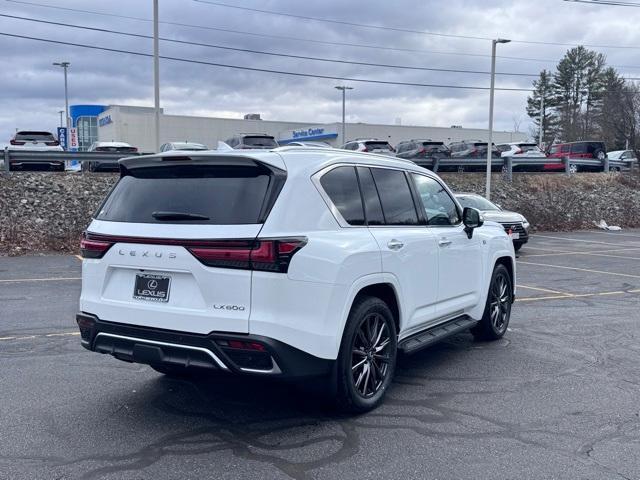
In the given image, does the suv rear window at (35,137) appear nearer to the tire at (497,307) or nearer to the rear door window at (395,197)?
the tire at (497,307)

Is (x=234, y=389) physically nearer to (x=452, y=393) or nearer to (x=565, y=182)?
(x=452, y=393)

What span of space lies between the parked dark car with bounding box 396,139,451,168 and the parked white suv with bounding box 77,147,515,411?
2347cm

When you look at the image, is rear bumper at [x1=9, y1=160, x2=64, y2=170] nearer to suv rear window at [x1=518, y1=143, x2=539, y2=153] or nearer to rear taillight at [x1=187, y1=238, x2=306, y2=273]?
rear taillight at [x1=187, y1=238, x2=306, y2=273]

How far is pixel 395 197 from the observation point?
18.2 ft

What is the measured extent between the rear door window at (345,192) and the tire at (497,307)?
2.71 m

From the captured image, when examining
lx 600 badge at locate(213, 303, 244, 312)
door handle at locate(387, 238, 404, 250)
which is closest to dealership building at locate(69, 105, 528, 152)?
door handle at locate(387, 238, 404, 250)

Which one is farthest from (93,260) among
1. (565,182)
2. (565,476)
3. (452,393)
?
(565,182)

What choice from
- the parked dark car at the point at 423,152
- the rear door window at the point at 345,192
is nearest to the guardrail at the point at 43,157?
the parked dark car at the point at 423,152

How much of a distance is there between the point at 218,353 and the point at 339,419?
1179 millimetres

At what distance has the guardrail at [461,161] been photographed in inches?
789

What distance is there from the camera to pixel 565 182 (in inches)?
1225

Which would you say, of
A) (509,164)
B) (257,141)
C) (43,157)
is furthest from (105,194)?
(509,164)

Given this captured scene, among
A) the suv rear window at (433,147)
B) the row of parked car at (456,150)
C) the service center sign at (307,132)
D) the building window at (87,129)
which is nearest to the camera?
the row of parked car at (456,150)

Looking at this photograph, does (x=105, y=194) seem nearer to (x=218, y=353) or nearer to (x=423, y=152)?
(x=423, y=152)
